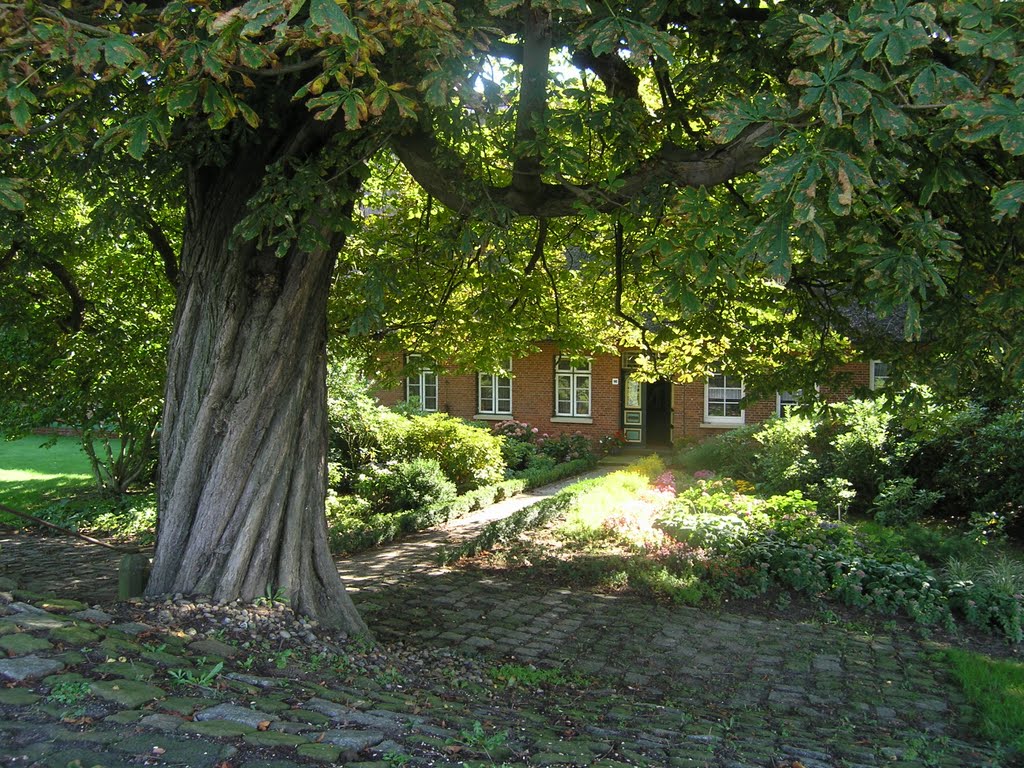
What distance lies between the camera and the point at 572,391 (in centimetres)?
2414

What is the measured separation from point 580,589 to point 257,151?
19.0ft

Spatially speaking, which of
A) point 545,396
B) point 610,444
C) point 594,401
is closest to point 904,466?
point 610,444

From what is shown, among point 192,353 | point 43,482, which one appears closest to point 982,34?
point 192,353

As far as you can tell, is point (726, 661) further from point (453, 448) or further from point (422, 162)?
point (453, 448)

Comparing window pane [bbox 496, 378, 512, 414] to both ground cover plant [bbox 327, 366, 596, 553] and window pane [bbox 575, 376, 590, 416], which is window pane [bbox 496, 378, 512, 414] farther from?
ground cover plant [bbox 327, 366, 596, 553]

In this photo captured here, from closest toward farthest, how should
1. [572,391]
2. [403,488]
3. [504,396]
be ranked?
[403,488], [572,391], [504,396]

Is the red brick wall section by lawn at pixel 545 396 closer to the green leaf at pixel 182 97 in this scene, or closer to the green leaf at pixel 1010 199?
the green leaf at pixel 182 97

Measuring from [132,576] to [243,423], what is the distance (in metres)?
1.40

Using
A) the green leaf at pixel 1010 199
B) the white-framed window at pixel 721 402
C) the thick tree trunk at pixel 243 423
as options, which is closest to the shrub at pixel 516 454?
the white-framed window at pixel 721 402

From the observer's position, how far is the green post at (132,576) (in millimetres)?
5781

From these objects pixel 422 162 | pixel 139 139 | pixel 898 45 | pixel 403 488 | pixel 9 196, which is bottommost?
pixel 403 488

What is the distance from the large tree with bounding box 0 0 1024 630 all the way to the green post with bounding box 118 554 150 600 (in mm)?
220

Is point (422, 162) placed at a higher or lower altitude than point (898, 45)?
higher

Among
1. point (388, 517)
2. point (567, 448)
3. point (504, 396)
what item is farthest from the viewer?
point (504, 396)
